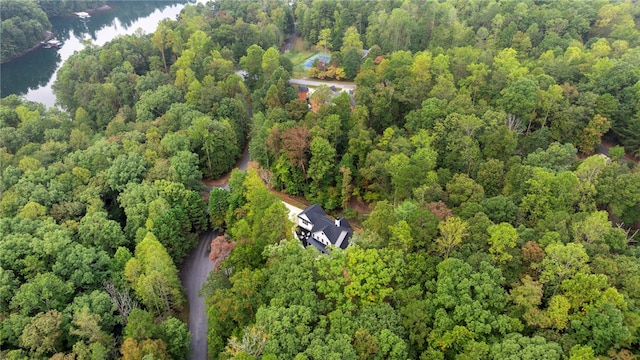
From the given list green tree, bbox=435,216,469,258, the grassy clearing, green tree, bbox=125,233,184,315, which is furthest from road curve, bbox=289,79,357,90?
green tree, bbox=125,233,184,315

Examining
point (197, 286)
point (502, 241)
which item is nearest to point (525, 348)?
point (502, 241)

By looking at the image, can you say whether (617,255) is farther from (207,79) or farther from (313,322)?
(207,79)

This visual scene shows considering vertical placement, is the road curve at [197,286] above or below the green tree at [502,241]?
below

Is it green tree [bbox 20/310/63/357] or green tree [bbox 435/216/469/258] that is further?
green tree [bbox 435/216/469/258]

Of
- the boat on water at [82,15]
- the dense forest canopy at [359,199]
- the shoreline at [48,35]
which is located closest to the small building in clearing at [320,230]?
the dense forest canopy at [359,199]

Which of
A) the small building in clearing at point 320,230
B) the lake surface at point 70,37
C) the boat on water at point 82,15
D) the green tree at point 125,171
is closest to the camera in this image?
the small building in clearing at point 320,230

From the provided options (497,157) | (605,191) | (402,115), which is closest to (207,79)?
(402,115)

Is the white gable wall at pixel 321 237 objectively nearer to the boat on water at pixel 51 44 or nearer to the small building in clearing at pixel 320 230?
the small building in clearing at pixel 320 230

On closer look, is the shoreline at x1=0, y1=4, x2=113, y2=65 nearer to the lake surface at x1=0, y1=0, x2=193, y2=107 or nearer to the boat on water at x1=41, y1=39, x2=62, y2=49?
the lake surface at x1=0, y1=0, x2=193, y2=107
